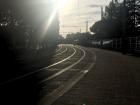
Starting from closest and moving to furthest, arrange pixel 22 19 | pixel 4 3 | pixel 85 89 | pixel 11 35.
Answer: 1. pixel 85 89
2. pixel 4 3
3. pixel 11 35
4. pixel 22 19

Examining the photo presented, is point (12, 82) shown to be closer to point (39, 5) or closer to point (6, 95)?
point (6, 95)

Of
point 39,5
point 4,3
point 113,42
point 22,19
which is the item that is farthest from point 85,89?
point 113,42

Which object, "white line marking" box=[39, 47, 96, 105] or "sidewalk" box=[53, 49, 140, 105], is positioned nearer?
"sidewalk" box=[53, 49, 140, 105]

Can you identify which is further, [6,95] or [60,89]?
[60,89]

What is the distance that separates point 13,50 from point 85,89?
21581mm

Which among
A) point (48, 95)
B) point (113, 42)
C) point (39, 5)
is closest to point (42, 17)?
point (39, 5)

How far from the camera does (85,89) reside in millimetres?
11836

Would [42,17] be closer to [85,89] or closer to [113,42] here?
[85,89]

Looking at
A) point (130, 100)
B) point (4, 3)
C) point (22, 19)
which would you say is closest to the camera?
point (130, 100)

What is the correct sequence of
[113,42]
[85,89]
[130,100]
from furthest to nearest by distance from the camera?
[113,42] → [85,89] → [130,100]

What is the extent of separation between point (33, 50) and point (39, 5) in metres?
8.79

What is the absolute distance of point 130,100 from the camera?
9.61 meters

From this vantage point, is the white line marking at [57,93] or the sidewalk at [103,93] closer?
the sidewalk at [103,93]

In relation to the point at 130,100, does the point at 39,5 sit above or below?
A: above
